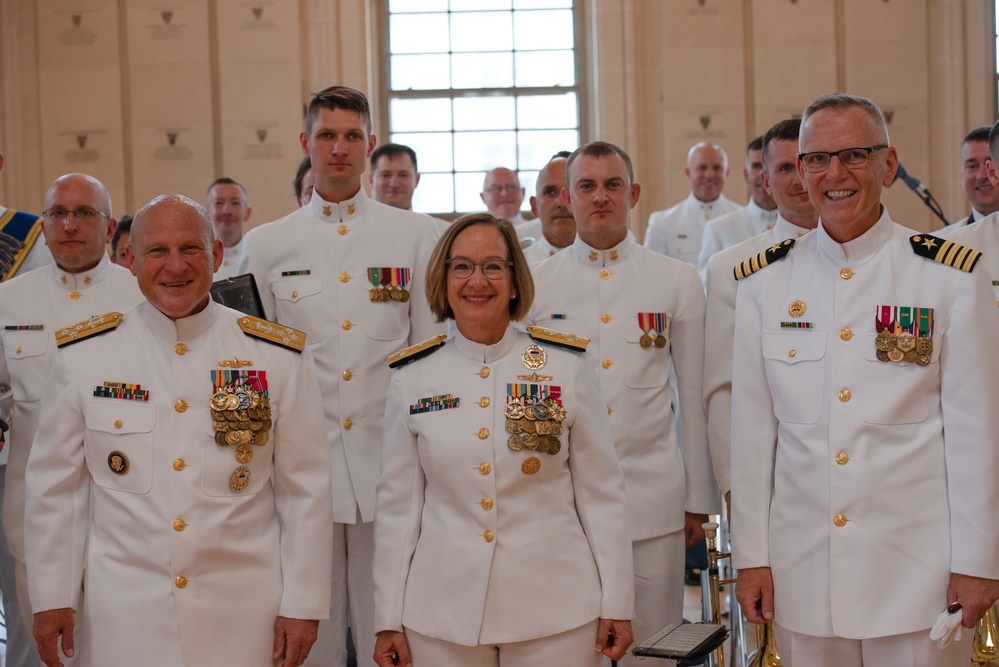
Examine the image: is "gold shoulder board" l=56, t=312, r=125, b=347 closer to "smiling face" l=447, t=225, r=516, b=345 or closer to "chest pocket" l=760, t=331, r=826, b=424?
"smiling face" l=447, t=225, r=516, b=345

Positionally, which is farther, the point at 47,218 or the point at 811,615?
the point at 47,218

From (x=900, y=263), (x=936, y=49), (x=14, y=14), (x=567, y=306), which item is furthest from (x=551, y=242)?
(x=14, y=14)

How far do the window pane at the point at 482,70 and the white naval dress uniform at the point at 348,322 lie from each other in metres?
5.81

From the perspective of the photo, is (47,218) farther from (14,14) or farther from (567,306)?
(14,14)

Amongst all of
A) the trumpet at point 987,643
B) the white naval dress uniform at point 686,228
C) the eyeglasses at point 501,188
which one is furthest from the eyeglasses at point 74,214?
the white naval dress uniform at point 686,228

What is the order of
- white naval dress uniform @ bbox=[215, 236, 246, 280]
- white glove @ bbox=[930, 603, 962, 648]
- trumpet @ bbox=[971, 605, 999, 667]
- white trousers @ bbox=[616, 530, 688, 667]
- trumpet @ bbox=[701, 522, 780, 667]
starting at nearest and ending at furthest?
white glove @ bbox=[930, 603, 962, 648] < trumpet @ bbox=[701, 522, 780, 667] < trumpet @ bbox=[971, 605, 999, 667] < white trousers @ bbox=[616, 530, 688, 667] < white naval dress uniform @ bbox=[215, 236, 246, 280]

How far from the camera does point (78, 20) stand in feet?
28.2

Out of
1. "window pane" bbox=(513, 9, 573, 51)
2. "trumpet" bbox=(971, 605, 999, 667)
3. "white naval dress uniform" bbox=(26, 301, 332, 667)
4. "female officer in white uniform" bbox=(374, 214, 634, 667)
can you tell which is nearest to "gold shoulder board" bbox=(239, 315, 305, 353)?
"white naval dress uniform" bbox=(26, 301, 332, 667)

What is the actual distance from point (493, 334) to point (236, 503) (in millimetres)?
740

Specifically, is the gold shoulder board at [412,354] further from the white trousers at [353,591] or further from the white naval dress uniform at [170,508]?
the white trousers at [353,591]

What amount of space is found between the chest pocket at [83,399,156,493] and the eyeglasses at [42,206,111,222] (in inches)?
46.3

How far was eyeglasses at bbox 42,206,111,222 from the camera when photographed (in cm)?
360

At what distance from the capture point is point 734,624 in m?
3.86

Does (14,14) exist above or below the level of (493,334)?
above
